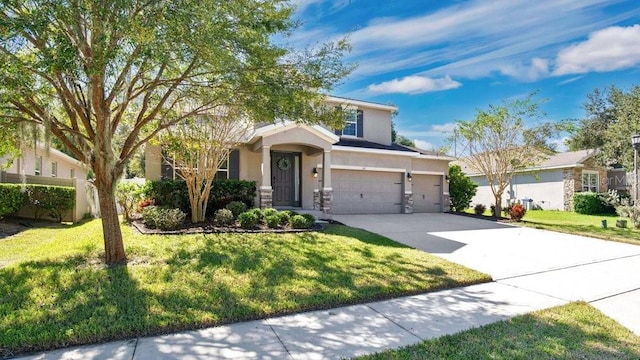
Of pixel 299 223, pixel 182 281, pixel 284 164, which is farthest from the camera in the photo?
pixel 284 164

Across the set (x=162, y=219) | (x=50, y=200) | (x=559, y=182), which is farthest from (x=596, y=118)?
(x=50, y=200)

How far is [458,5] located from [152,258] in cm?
1022

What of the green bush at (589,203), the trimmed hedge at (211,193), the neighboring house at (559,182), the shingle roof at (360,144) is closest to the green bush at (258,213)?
the trimmed hedge at (211,193)

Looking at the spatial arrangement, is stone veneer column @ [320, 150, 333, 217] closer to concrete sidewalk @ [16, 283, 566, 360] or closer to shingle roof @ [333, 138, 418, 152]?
shingle roof @ [333, 138, 418, 152]

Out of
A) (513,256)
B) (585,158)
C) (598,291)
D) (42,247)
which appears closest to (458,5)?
(513,256)

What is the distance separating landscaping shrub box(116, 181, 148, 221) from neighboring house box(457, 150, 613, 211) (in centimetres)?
1765

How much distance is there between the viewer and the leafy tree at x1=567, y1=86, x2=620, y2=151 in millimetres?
27312

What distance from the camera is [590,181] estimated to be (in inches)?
896

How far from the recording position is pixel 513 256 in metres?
8.27

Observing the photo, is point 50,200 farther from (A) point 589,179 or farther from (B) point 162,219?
(A) point 589,179

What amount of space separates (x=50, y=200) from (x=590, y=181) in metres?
29.4

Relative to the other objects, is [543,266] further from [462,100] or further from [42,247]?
[462,100]

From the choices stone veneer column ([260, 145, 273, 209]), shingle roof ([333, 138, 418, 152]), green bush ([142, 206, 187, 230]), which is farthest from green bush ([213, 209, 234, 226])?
shingle roof ([333, 138, 418, 152])

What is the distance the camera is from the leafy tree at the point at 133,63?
173 inches
